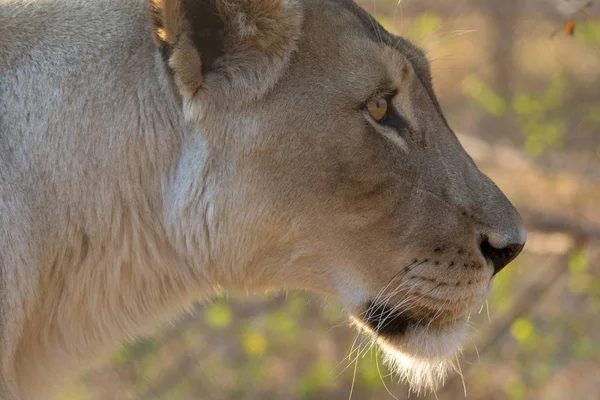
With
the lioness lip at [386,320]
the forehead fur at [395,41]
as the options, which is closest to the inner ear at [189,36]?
the forehead fur at [395,41]

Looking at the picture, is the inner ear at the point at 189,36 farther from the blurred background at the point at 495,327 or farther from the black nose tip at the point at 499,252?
the blurred background at the point at 495,327

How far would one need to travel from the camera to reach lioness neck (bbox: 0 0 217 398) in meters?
2.22

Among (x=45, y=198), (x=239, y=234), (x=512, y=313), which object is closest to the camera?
(x=45, y=198)

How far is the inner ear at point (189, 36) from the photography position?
2.20m

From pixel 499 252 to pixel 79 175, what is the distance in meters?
1.11

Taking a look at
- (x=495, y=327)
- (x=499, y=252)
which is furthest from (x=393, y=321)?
(x=495, y=327)

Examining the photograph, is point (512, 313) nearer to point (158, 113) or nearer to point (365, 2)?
point (365, 2)

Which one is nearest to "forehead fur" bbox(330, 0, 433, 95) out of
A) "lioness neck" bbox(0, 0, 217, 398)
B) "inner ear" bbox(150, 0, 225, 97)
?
"inner ear" bbox(150, 0, 225, 97)

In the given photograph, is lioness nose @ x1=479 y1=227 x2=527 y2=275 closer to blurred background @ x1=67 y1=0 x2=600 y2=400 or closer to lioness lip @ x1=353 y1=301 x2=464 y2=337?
lioness lip @ x1=353 y1=301 x2=464 y2=337

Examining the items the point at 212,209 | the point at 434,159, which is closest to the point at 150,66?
the point at 212,209

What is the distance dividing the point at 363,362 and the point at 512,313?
2.66 ft

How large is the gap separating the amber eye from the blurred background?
2.22 metres

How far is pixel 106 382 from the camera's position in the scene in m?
5.16

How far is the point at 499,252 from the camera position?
2.45 m
